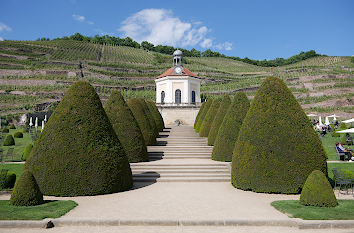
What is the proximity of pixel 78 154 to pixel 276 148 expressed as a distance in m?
6.22

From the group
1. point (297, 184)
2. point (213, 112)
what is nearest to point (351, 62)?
point (213, 112)

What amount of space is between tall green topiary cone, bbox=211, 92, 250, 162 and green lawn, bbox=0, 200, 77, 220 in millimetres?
8437

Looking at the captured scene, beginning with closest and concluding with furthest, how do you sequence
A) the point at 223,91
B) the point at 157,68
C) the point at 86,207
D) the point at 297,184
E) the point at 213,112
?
the point at 86,207
the point at 297,184
the point at 213,112
the point at 223,91
the point at 157,68

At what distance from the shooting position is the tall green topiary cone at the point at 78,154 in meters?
9.17

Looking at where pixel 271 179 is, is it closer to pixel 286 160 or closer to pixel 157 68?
pixel 286 160

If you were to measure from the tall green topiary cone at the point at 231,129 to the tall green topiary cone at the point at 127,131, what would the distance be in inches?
151

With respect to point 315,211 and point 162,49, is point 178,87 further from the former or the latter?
point 162,49

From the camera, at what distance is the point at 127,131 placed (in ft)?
47.7

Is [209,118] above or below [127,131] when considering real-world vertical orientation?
above

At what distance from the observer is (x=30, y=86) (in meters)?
62.6

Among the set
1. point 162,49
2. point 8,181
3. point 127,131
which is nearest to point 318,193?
point 127,131

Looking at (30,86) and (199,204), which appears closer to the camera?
(199,204)

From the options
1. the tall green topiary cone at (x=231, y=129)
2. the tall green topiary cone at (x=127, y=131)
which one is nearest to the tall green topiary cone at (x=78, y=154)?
the tall green topiary cone at (x=127, y=131)

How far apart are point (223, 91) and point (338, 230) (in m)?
61.5
